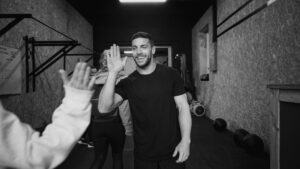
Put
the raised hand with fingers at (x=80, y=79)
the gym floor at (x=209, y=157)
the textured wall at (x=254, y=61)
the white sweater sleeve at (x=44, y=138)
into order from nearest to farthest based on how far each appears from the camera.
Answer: the white sweater sleeve at (x=44, y=138) < the raised hand with fingers at (x=80, y=79) < the textured wall at (x=254, y=61) < the gym floor at (x=209, y=157)

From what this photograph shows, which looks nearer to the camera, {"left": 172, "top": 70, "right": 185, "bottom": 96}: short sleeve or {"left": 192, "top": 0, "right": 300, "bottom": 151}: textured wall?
{"left": 172, "top": 70, "right": 185, "bottom": 96}: short sleeve

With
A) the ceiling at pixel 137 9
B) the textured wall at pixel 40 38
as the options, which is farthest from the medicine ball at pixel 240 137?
the ceiling at pixel 137 9

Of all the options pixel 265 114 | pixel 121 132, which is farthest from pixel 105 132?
pixel 265 114

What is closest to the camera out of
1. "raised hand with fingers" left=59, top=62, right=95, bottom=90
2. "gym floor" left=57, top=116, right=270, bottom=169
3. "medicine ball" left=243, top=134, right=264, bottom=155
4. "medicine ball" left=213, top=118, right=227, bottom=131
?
"raised hand with fingers" left=59, top=62, right=95, bottom=90

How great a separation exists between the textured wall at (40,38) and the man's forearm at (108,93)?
198cm

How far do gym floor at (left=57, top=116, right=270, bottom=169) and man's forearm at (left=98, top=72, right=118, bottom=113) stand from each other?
64.8 inches

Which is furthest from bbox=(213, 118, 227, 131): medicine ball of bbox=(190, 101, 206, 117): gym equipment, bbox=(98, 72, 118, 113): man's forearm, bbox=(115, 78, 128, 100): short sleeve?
bbox=(98, 72, 118, 113): man's forearm

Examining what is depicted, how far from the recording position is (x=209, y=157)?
10.4 feet

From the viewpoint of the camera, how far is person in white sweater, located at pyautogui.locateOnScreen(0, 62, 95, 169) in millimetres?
582

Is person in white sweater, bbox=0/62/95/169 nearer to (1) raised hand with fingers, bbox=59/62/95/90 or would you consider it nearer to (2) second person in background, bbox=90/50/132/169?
(1) raised hand with fingers, bbox=59/62/95/90

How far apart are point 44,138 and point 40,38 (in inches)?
145

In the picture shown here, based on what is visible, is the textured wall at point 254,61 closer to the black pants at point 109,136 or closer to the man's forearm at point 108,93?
the black pants at point 109,136

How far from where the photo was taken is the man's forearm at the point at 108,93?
1365 millimetres

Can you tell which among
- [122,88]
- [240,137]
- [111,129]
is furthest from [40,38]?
[240,137]
